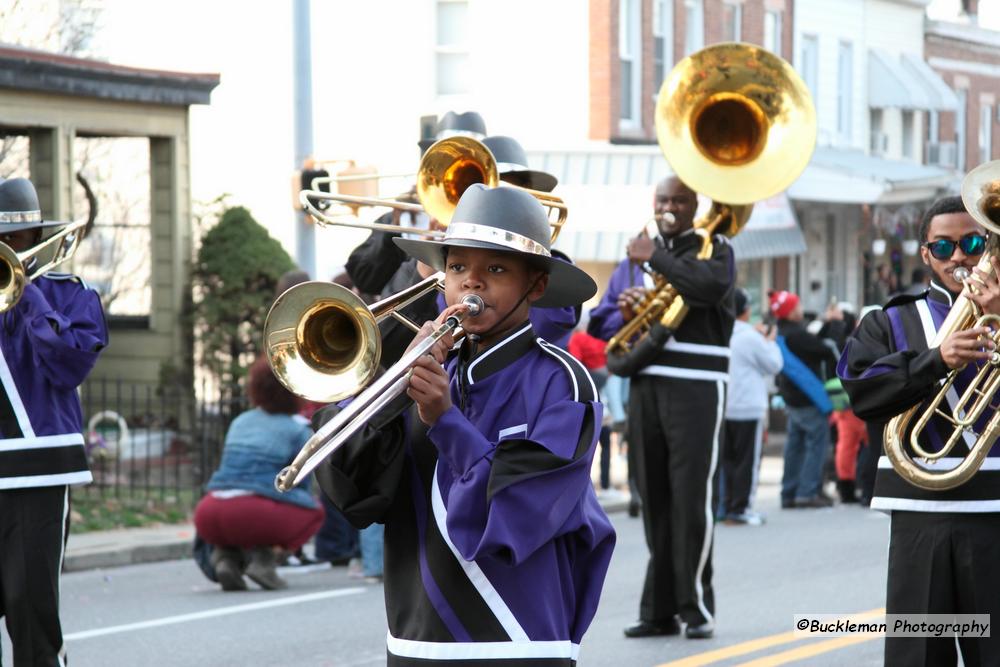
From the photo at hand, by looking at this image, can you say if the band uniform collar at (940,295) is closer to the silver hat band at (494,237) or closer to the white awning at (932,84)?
the silver hat band at (494,237)

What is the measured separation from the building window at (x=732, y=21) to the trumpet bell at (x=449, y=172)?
2244cm

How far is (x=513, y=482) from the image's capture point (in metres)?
3.87

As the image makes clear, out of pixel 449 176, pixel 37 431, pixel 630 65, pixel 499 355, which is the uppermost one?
pixel 630 65

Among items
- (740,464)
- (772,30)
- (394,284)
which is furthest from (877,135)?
(394,284)

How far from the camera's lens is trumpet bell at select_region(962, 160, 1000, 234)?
510 cm

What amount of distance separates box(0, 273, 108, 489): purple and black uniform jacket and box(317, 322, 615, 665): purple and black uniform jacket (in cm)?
202

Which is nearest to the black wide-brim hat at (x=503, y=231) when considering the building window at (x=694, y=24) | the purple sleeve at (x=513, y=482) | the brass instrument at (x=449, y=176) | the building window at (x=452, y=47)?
the purple sleeve at (x=513, y=482)

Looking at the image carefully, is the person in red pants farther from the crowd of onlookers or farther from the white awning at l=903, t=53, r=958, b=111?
the white awning at l=903, t=53, r=958, b=111

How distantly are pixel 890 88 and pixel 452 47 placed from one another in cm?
1152

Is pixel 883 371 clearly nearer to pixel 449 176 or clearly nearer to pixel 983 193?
pixel 983 193

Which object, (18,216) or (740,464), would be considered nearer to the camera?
(18,216)

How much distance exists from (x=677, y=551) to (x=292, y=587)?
126 inches

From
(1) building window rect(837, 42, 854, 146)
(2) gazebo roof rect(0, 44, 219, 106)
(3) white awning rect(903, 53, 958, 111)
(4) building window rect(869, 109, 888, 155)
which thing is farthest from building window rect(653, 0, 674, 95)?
(2) gazebo roof rect(0, 44, 219, 106)

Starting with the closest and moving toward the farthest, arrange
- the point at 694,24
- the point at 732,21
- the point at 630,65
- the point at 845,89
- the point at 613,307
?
the point at 613,307
the point at 630,65
the point at 694,24
the point at 732,21
the point at 845,89
